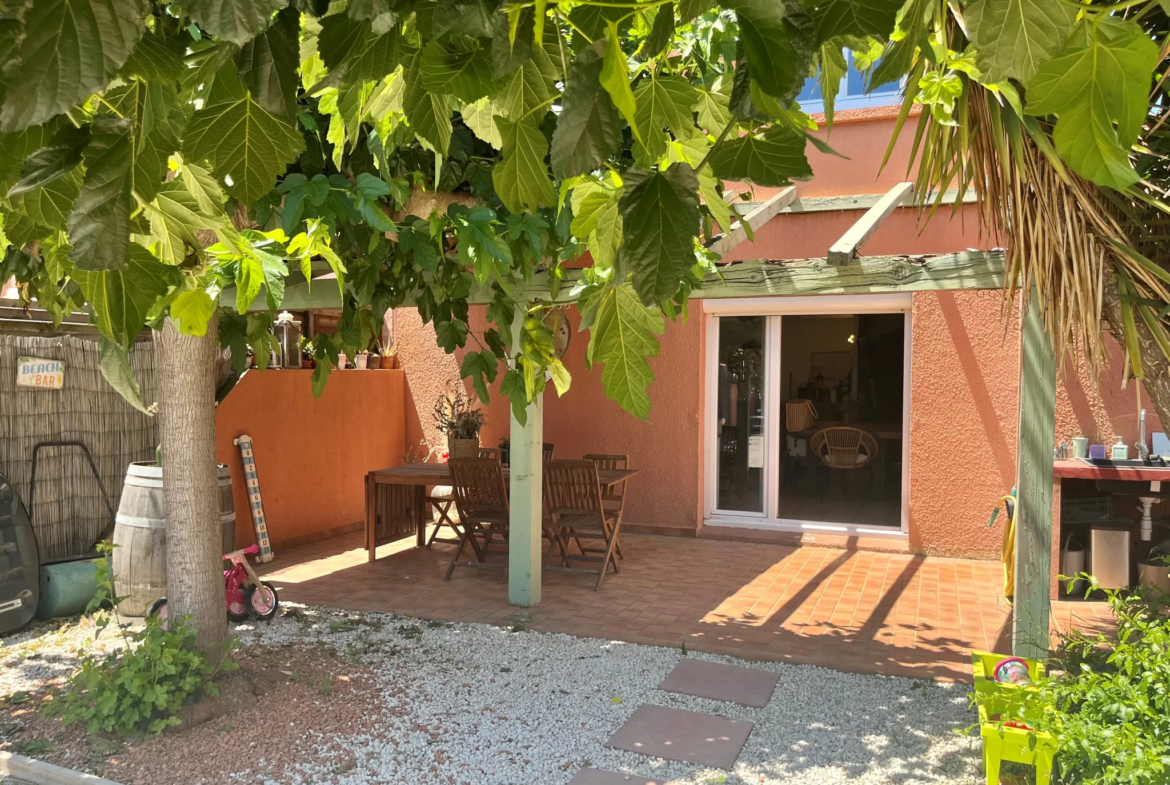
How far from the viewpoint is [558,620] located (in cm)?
520

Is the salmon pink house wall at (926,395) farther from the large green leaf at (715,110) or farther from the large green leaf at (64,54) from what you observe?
the large green leaf at (64,54)

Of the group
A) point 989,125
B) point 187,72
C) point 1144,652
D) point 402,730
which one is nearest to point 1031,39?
point 187,72

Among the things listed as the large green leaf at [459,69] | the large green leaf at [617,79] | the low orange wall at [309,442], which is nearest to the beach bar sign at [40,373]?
the low orange wall at [309,442]

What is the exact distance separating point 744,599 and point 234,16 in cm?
556

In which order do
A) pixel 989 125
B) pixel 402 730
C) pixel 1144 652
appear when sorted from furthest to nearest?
pixel 402 730 → pixel 1144 652 → pixel 989 125

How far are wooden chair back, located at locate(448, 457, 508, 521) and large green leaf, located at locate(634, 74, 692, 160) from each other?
207 inches

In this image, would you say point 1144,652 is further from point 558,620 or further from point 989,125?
point 558,620

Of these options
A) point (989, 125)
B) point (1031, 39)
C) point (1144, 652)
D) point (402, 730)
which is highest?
point (989, 125)

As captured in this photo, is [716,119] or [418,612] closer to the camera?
[716,119]

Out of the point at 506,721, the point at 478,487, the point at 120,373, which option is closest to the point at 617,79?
the point at 120,373

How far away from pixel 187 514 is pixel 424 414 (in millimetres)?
5112

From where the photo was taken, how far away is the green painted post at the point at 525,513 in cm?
548

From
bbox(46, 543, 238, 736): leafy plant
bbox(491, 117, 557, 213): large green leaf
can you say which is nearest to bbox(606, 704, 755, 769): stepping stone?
bbox(46, 543, 238, 736): leafy plant

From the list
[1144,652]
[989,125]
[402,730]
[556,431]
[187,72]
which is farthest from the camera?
[556,431]
